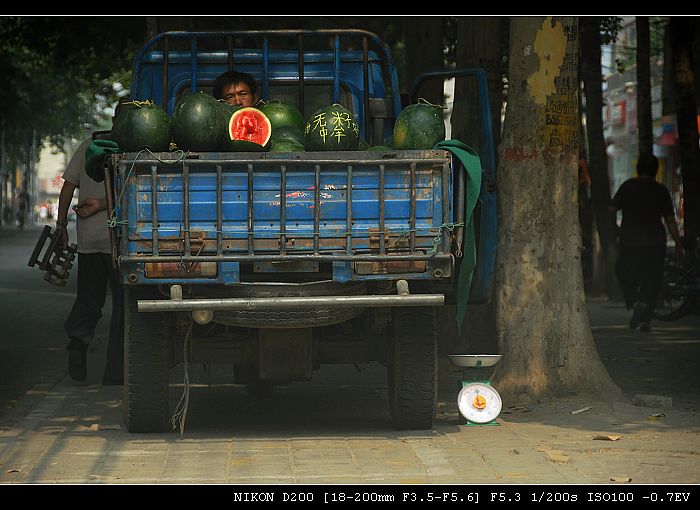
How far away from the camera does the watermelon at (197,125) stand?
748 cm

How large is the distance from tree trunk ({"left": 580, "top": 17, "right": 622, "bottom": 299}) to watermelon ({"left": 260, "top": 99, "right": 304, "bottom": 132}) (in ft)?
36.3

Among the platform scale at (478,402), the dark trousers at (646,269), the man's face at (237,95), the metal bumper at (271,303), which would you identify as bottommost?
the platform scale at (478,402)

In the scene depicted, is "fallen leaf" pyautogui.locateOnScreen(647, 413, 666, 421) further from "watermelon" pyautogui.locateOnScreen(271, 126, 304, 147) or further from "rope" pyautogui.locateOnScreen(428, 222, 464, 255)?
"watermelon" pyautogui.locateOnScreen(271, 126, 304, 147)

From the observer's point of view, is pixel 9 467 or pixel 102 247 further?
pixel 102 247

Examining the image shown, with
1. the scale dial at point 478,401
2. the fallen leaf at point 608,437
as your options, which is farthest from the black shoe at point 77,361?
the fallen leaf at point 608,437

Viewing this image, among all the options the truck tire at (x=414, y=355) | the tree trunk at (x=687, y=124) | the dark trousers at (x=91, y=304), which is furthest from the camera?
the tree trunk at (x=687, y=124)

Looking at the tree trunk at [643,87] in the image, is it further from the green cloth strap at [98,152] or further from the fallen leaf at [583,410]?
the green cloth strap at [98,152]

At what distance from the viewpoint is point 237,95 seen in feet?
29.0

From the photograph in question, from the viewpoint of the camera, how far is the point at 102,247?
1007 cm

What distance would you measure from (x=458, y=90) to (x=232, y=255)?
16.9 ft

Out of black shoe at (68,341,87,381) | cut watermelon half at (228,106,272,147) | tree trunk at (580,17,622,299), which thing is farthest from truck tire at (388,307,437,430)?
tree trunk at (580,17,622,299)

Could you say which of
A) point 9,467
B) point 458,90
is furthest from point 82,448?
point 458,90

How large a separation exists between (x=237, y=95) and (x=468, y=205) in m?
2.08
